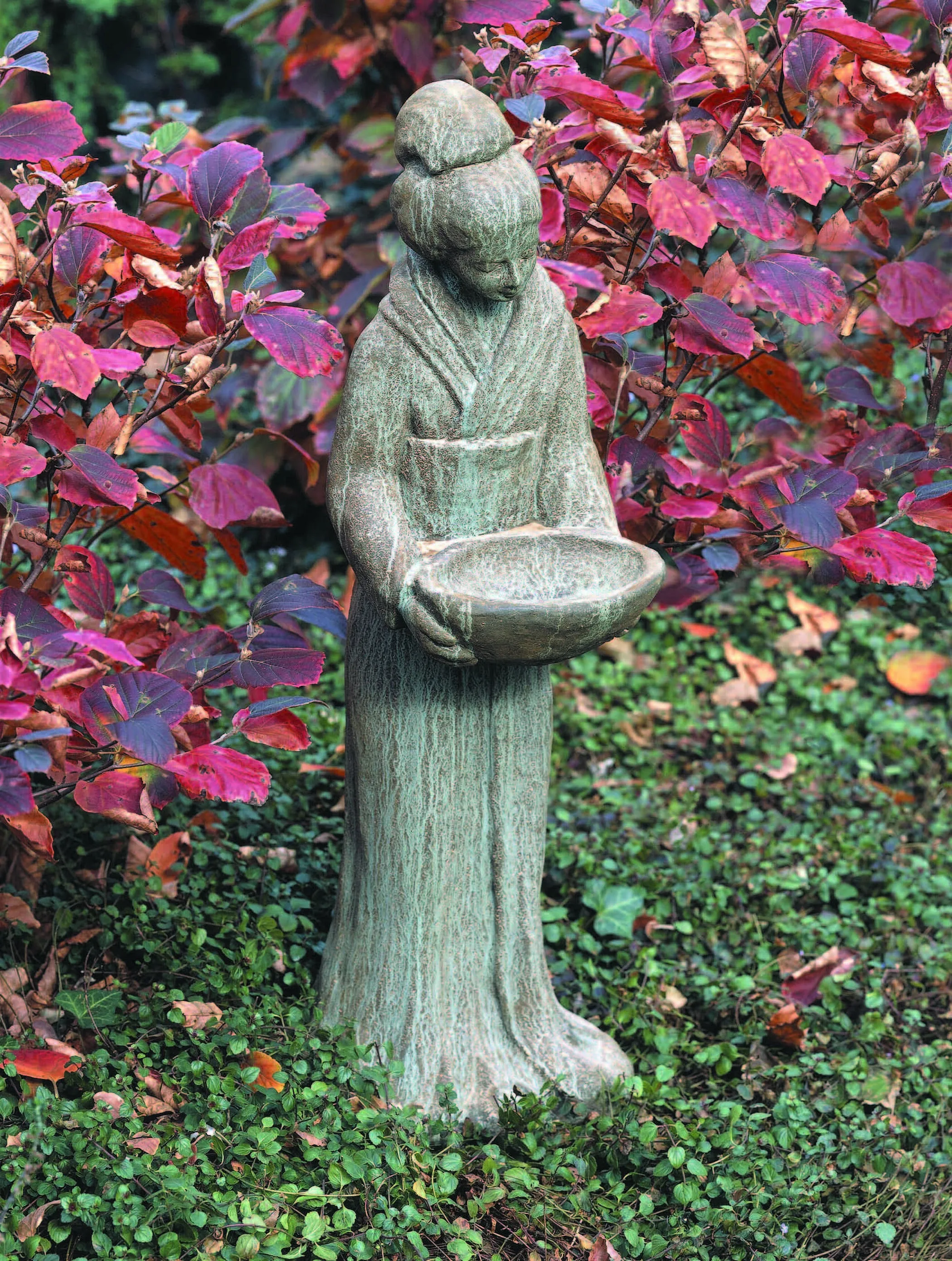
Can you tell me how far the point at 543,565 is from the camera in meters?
2.46

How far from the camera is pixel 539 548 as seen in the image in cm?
245

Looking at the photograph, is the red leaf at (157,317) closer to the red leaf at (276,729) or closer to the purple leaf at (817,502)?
the red leaf at (276,729)

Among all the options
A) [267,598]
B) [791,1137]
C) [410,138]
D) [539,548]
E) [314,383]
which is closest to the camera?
[410,138]

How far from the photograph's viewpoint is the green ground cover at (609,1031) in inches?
95.4

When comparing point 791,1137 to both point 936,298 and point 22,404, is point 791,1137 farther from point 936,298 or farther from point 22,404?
point 22,404

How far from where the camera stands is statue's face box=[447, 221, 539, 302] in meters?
2.22

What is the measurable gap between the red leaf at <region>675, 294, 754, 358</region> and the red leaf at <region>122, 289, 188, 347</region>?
1.06m

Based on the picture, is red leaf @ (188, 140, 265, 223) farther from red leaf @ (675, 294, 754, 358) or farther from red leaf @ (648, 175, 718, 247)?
red leaf @ (675, 294, 754, 358)

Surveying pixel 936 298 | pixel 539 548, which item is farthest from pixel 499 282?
pixel 936 298

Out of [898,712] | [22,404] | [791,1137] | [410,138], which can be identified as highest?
[410,138]

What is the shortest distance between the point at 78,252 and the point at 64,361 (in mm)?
417

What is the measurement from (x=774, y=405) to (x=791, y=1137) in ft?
11.4

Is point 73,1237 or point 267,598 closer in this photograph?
point 73,1237

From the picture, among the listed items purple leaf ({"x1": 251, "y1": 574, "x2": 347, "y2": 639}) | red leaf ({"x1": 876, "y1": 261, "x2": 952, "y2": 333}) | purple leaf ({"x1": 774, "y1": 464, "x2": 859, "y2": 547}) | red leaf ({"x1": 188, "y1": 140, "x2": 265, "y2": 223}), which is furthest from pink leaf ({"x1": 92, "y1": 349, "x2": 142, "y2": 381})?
red leaf ({"x1": 876, "y1": 261, "x2": 952, "y2": 333})
